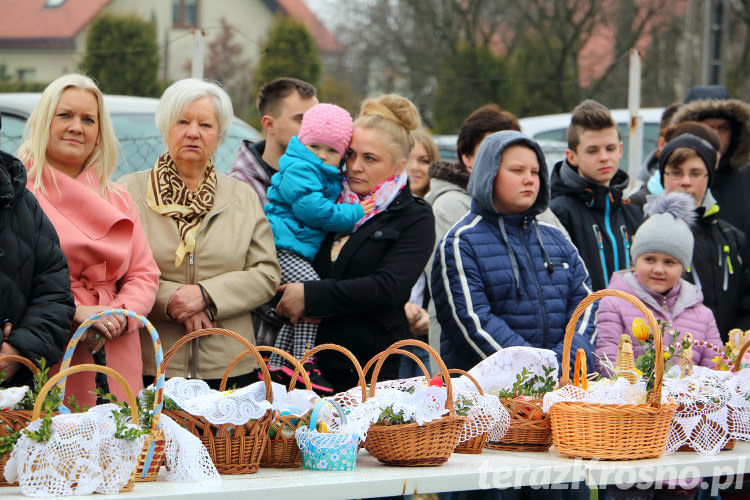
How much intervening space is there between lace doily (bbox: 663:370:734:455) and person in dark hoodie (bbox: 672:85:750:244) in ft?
8.09

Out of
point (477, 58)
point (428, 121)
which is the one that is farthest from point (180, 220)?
point (477, 58)

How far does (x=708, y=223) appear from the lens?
5496mm

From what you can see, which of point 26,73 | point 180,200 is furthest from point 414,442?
point 26,73

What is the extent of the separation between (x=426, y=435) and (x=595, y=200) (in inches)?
100

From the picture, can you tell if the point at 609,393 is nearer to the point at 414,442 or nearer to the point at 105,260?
the point at 414,442

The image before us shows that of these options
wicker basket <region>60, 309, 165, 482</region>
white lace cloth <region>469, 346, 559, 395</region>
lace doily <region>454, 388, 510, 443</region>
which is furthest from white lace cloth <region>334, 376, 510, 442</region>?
wicker basket <region>60, 309, 165, 482</region>

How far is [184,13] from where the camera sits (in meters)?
20.8

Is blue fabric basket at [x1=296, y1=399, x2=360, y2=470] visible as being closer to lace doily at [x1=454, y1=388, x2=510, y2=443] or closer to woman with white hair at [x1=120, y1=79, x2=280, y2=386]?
lace doily at [x1=454, y1=388, x2=510, y2=443]

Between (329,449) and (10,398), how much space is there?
857 mm

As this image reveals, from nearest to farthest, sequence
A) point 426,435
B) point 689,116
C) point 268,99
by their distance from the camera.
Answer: point 426,435 < point 268,99 < point 689,116

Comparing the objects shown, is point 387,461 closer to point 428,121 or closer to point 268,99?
point 268,99

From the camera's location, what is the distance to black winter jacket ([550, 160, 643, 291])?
5.25m

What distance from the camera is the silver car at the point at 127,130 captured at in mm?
5746

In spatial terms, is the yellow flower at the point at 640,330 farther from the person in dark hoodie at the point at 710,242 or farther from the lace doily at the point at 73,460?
the lace doily at the point at 73,460
